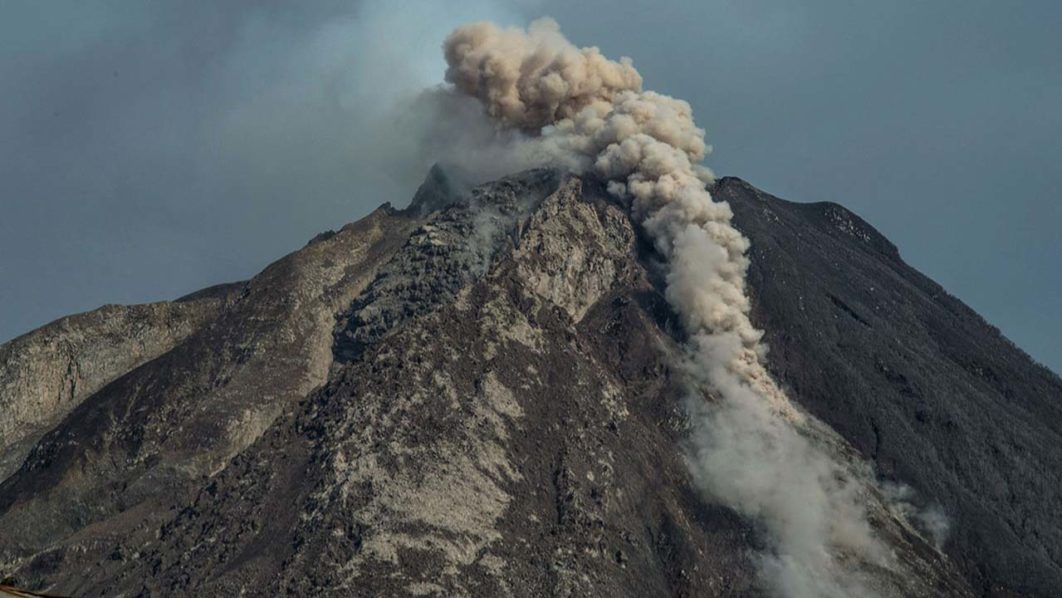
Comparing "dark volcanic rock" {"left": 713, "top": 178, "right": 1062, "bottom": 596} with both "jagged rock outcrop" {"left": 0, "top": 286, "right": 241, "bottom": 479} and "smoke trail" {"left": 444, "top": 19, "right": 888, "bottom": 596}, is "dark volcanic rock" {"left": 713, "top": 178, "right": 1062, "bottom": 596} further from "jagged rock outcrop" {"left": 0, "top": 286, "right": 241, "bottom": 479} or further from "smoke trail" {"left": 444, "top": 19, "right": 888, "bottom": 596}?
"jagged rock outcrop" {"left": 0, "top": 286, "right": 241, "bottom": 479}

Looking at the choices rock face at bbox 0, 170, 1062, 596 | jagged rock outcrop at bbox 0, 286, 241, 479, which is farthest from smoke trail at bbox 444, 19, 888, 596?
jagged rock outcrop at bbox 0, 286, 241, 479

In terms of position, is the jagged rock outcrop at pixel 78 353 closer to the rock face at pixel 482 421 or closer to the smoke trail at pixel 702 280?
the rock face at pixel 482 421

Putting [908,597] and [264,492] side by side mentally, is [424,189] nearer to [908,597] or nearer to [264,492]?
[264,492]

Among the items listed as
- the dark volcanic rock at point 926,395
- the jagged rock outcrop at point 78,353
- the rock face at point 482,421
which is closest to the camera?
the rock face at point 482,421

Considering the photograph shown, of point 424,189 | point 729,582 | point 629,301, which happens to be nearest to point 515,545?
point 729,582

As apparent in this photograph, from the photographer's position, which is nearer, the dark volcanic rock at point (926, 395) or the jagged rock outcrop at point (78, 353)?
the dark volcanic rock at point (926, 395)

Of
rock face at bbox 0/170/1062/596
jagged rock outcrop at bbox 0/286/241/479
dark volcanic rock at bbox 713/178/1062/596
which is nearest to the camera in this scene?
rock face at bbox 0/170/1062/596

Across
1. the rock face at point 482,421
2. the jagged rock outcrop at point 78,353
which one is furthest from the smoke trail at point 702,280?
the jagged rock outcrop at point 78,353
